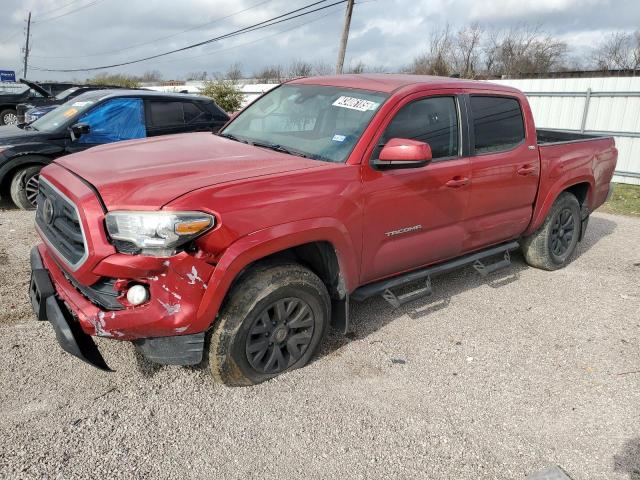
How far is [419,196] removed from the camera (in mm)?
3711

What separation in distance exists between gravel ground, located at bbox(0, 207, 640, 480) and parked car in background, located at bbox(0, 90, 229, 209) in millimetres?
3061

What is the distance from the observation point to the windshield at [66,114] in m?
7.28

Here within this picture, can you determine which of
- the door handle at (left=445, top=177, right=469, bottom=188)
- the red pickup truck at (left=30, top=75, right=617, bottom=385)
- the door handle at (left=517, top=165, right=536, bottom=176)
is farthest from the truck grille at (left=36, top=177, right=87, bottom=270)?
the door handle at (left=517, top=165, right=536, bottom=176)

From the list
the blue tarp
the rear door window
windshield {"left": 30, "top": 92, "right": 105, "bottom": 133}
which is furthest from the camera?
the rear door window

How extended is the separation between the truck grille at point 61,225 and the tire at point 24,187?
4016 millimetres

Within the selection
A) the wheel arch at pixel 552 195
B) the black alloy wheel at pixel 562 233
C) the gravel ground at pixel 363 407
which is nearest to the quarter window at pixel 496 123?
the wheel arch at pixel 552 195

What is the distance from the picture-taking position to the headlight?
2.55 metres

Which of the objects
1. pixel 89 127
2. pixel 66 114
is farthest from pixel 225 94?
pixel 89 127

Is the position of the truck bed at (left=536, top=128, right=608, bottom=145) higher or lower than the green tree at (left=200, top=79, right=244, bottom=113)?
higher

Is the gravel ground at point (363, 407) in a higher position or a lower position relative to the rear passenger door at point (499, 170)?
lower

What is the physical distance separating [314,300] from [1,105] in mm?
15877

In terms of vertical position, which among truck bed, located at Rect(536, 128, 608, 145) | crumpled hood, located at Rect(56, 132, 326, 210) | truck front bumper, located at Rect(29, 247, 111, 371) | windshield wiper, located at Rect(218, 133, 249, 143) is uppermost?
windshield wiper, located at Rect(218, 133, 249, 143)

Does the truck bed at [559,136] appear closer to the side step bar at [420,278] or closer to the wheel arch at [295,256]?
the side step bar at [420,278]

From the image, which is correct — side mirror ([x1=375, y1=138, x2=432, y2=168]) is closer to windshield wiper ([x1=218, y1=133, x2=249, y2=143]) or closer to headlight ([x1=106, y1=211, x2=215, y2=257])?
windshield wiper ([x1=218, y1=133, x2=249, y2=143])
